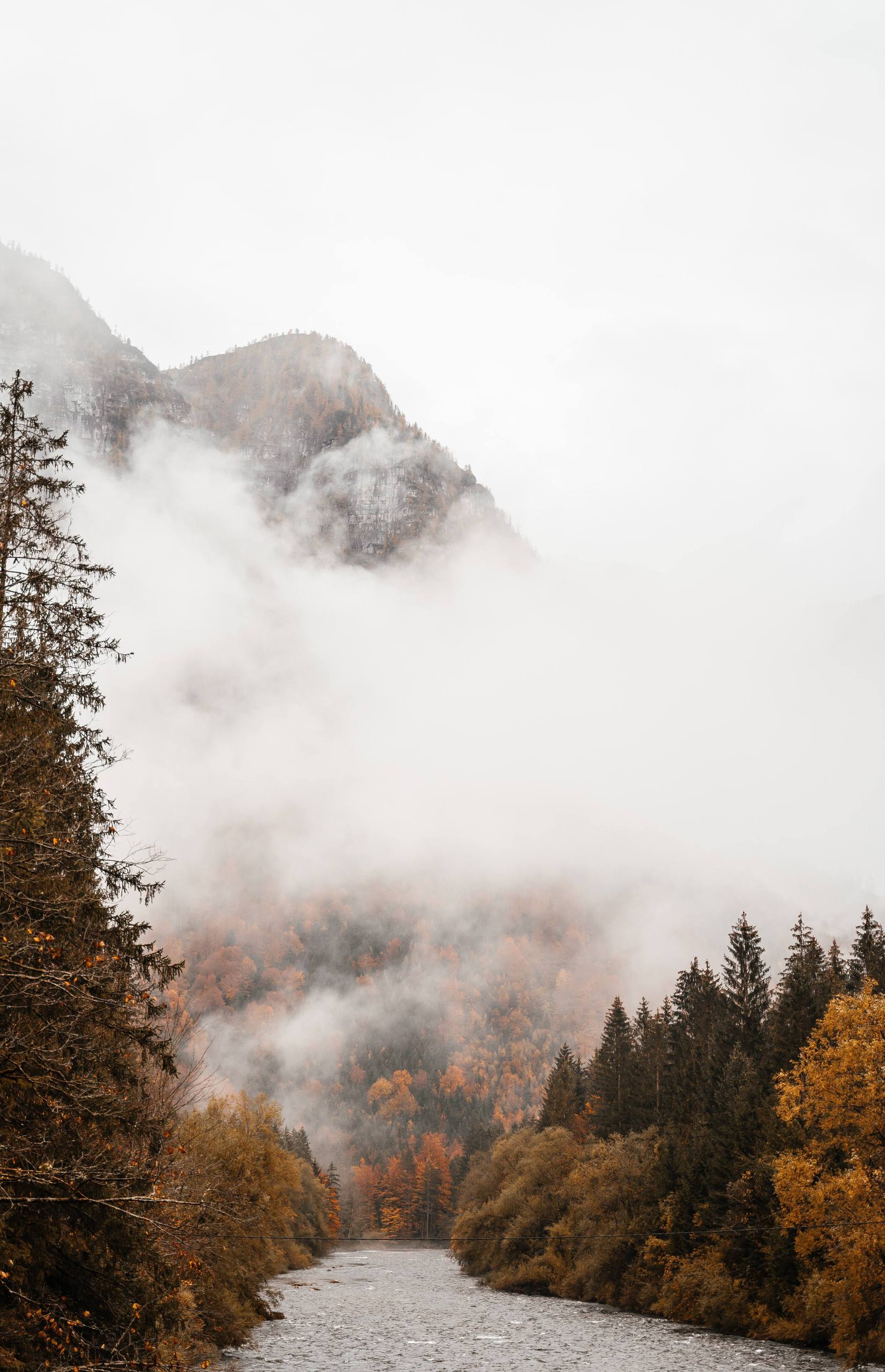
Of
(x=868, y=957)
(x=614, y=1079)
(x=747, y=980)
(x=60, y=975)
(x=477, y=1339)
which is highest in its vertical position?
(x=868, y=957)

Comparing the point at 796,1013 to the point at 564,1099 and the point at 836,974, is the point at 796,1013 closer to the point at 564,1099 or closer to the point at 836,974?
the point at 836,974

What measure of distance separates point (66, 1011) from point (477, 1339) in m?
48.6

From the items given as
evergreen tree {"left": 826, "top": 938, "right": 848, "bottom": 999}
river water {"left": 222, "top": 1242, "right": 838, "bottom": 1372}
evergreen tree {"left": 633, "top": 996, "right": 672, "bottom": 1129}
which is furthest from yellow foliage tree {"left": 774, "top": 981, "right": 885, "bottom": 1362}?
evergreen tree {"left": 633, "top": 996, "right": 672, "bottom": 1129}

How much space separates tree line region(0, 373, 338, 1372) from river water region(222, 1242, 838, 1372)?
74.2 feet

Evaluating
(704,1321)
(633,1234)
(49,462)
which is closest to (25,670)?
(49,462)

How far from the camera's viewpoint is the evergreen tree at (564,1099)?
10169 centimetres

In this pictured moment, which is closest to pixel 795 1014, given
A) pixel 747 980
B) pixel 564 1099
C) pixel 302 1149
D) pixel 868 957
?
pixel 868 957

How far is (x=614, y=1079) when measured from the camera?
92.2 m

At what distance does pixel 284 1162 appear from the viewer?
58.2 metres

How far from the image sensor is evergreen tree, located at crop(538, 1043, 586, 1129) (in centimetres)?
10169

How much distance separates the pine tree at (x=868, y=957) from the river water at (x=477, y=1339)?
26.0 meters

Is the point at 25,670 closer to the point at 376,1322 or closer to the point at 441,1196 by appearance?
the point at 376,1322

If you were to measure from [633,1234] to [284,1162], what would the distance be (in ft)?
84.1

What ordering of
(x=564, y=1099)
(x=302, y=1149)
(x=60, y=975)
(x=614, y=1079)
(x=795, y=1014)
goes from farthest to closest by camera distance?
1. (x=302, y=1149)
2. (x=564, y=1099)
3. (x=614, y=1079)
4. (x=795, y=1014)
5. (x=60, y=975)
